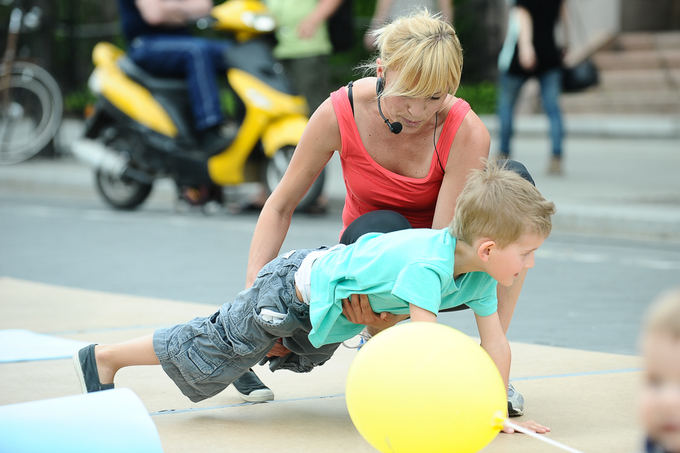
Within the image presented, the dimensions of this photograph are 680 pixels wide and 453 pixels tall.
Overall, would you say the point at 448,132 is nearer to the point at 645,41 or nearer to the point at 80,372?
the point at 80,372

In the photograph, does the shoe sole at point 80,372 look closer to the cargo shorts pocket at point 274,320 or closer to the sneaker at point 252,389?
the sneaker at point 252,389

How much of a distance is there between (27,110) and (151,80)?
3189 mm

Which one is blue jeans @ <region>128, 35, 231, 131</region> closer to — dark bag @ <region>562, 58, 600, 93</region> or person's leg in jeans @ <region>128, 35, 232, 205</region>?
person's leg in jeans @ <region>128, 35, 232, 205</region>

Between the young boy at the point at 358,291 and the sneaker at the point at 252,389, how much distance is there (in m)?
0.15

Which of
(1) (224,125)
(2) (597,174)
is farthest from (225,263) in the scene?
(2) (597,174)

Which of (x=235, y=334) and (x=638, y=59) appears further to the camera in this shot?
(x=638, y=59)

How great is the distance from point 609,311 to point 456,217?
7.88 ft

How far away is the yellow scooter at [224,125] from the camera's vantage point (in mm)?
8242

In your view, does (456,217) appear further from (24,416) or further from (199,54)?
(199,54)

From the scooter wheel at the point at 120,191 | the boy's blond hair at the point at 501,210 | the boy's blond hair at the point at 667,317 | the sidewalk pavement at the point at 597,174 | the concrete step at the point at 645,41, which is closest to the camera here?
the boy's blond hair at the point at 667,317

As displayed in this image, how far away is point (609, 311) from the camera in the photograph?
5086 millimetres

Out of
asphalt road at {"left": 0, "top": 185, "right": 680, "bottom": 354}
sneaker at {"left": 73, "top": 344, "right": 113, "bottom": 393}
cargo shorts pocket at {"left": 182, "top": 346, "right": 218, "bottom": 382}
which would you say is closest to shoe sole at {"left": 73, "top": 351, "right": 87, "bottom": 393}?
sneaker at {"left": 73, "top": 344, "right": 113, "bottom": 393}

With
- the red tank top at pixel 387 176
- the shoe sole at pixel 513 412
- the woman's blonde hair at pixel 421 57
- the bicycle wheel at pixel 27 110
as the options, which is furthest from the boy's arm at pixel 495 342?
the bicycle wheel at pixel 27 110

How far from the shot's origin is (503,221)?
279 cm
